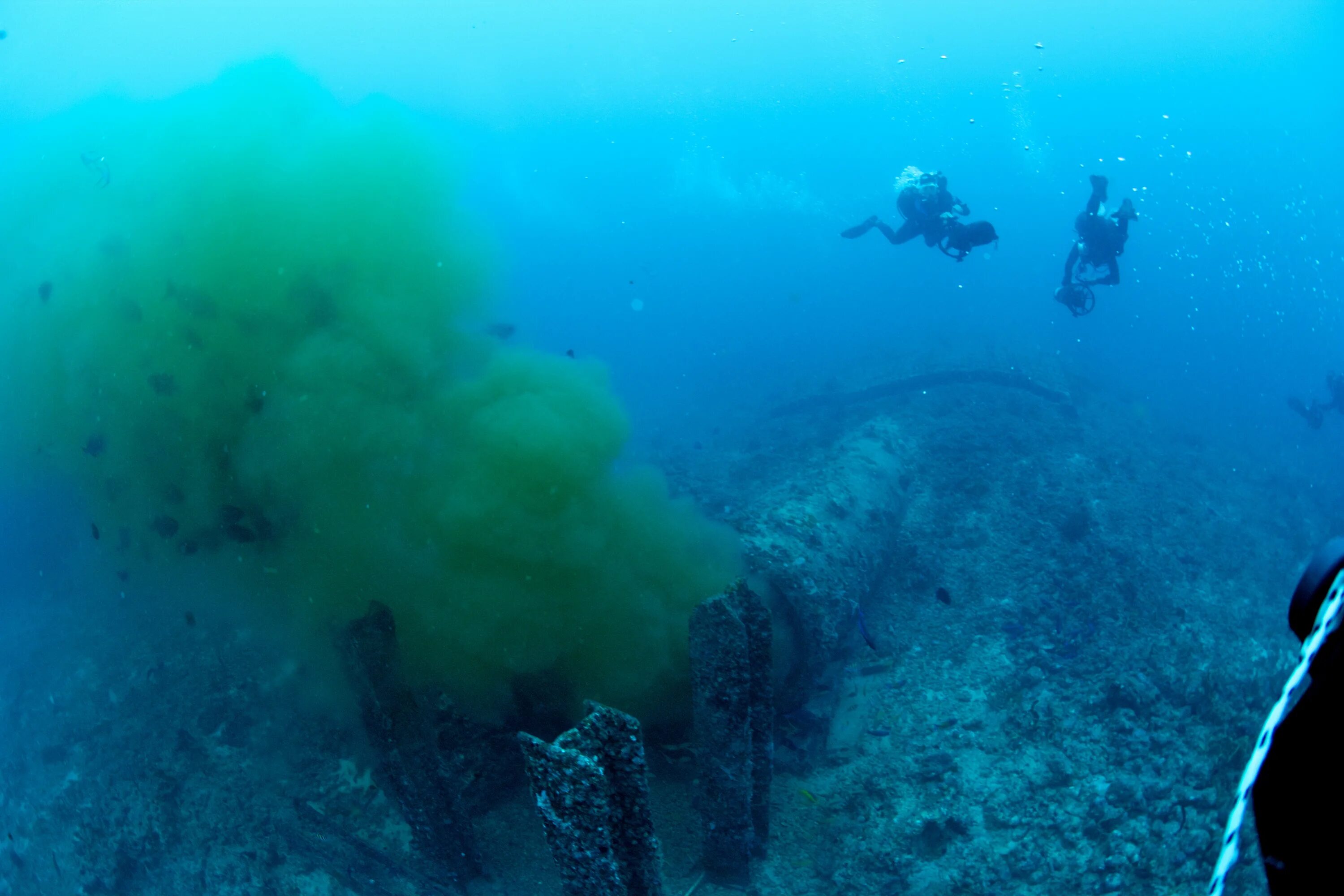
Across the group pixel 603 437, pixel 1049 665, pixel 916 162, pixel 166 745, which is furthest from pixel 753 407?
pixel 916 162

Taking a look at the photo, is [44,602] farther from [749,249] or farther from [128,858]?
[749,249]

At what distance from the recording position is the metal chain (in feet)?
4.13

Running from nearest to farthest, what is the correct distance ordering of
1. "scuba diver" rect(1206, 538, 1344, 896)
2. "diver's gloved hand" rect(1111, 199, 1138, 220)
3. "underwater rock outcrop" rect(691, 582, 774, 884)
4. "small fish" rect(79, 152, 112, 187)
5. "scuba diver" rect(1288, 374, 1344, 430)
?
"scuba diver" rect(1206, 538, 1344, 896) → "underwater rock outcrop" rect(691, 582, 774, 884) → "diver's gloved hand" rect(1111, 199, 1138, 220) → "small fish" rect(79, 152, 112, 187) → "scuba diver" rect(1288, 374, 1344, 430)

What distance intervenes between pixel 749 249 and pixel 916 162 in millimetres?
68967

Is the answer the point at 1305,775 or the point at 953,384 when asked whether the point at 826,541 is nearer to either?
the point at 1305,775

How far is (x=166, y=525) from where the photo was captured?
11.0 meters

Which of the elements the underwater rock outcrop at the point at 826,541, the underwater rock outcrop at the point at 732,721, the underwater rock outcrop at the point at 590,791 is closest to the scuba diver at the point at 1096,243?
the underwater rock outcrop at the point at 826,541

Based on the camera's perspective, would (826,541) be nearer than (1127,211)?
Yes

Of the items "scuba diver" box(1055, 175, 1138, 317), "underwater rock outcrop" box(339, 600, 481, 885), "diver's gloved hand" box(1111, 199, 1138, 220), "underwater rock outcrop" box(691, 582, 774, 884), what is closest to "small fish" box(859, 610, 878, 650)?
"underwater rock outcrop" box(691, 582, 774, 884)

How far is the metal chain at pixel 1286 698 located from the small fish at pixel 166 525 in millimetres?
13185

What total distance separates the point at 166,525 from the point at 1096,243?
61.4 feet

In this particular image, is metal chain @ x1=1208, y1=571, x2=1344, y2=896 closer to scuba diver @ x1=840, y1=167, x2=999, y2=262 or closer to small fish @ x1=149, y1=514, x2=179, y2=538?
small fish @ x1=149, y1=514, x2=179, y2=538

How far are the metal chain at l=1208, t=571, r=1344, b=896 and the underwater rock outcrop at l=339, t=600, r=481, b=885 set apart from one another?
5.38 metres

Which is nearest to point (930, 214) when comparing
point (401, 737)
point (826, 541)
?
point (826, 541)
